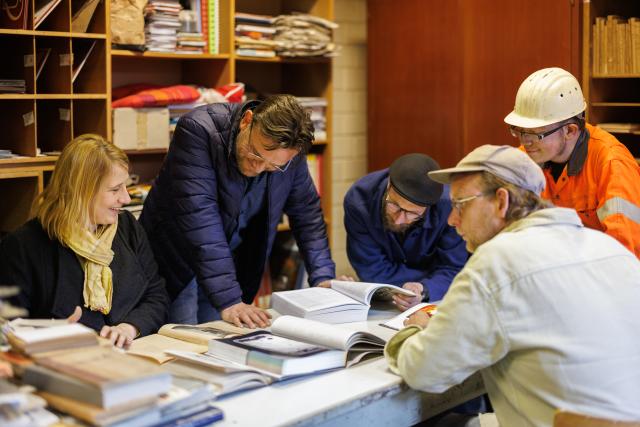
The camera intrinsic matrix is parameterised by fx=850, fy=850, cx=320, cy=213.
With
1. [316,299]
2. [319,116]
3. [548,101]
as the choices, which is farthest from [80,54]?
[548,101]

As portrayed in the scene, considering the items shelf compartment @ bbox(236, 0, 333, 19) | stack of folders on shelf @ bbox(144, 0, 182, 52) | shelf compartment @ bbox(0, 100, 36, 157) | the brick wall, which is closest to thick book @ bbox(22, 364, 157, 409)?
shelf compartment @ bbox(0, 100, 36, 157)

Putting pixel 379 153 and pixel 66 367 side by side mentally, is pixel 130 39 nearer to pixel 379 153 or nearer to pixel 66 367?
pixel 379 153

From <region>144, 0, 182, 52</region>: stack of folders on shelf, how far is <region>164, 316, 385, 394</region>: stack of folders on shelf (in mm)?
2063

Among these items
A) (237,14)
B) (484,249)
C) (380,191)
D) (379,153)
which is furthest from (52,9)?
(484,249)

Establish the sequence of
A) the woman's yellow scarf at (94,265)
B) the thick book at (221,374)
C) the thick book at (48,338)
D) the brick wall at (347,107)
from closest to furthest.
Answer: the thick book at (48,338) → the thick book at (221,374) → the woman's yellow scarf at (94,265) → the brick wall at (347,107)

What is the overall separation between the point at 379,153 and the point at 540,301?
3.03 m

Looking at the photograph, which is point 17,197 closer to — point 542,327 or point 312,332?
point 312,332

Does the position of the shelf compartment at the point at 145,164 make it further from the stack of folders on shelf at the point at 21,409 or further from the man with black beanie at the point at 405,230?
the stack of folders on shelf at the point at 21,409

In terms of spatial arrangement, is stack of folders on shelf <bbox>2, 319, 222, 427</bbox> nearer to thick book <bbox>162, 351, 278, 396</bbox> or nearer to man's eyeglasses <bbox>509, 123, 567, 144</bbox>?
thick book <bbox>162, 351, 278, 396</bbox>

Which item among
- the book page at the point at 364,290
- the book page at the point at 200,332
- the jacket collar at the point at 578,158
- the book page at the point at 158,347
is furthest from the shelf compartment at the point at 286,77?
the book page at the point at 158,347

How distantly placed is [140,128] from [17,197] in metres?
0.63

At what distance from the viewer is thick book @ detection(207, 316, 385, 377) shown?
2.03m

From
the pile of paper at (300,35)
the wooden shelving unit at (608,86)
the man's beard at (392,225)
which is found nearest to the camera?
the man's beard at (392,225)

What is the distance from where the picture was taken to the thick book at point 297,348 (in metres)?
2.03
